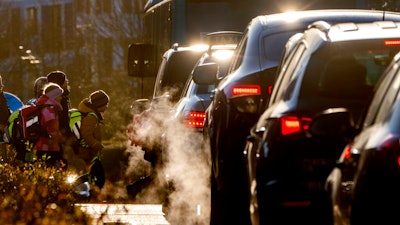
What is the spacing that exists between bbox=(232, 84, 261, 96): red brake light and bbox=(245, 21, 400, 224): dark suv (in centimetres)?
239

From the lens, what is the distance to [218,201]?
45.2 feet

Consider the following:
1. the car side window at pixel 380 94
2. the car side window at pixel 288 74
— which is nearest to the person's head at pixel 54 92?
the car side window at pixel 288 74

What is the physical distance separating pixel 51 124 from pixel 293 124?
9.21 meters

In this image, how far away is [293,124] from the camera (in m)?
9.00

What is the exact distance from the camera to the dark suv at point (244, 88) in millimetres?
12102

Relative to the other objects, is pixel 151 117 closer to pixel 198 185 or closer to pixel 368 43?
pixel 198 185

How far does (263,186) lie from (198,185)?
7.48 m

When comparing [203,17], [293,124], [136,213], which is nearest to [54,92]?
[136,213]

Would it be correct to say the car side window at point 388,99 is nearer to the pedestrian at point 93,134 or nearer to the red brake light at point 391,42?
the red brake light at point 391,42

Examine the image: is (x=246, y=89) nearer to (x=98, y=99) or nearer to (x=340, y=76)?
(x=340, y=76)

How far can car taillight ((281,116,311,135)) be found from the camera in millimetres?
8961

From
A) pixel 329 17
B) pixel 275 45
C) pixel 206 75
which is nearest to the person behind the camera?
pixel 275 45

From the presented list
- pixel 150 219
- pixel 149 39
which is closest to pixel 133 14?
pixel 149 39

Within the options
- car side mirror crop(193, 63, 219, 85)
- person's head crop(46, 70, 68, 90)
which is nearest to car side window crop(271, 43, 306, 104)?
car side mirror crop(193, 63, 219, 85)
